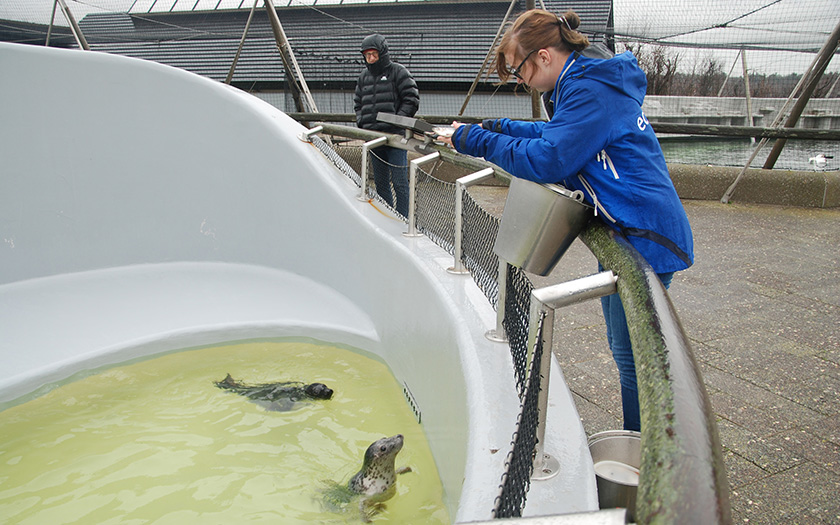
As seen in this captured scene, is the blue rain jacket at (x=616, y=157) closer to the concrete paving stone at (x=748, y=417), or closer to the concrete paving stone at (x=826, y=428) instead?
the concrete paving stone at (x=748, y=417)

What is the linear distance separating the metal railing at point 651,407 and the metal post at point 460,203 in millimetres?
853

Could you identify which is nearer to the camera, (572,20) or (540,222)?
(540,222)

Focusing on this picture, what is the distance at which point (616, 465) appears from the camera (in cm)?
144

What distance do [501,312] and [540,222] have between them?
507mm

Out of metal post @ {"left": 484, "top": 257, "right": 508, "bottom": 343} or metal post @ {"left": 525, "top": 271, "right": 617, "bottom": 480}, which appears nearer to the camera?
metal post @ {"left": 525, "top": 271, "right": 617, "bottom": 480}

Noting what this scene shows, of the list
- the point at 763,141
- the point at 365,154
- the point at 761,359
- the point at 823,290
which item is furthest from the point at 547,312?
the point at 763,141

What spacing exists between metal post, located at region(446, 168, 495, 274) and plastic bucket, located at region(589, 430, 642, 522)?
3.57ft

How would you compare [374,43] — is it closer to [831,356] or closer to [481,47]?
[831,356]

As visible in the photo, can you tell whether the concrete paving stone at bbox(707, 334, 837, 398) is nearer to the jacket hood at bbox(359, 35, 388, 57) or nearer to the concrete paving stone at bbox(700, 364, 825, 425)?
the concrete paving stone at bbox(700, 364, 825, 425)

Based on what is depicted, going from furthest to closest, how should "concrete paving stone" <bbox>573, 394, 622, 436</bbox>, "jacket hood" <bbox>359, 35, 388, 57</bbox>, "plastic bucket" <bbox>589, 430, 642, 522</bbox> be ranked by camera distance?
1. "jacket hood" <bbox>359, 35, 388, 57</bbox>
2. "concrete paving stone" <bbox>573, 394, 622, 436</bbox>
3. "plastic bucket" <bbox>589, 430, 642, 522</bbox>

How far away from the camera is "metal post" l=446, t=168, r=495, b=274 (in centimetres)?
229

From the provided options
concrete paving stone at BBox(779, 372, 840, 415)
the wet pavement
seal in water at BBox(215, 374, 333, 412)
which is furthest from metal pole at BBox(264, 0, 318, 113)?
concrete paving stone at BBox(779, 372, 840, 415)

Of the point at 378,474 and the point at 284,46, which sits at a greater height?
the point at 284,46

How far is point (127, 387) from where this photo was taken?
3004 mm
